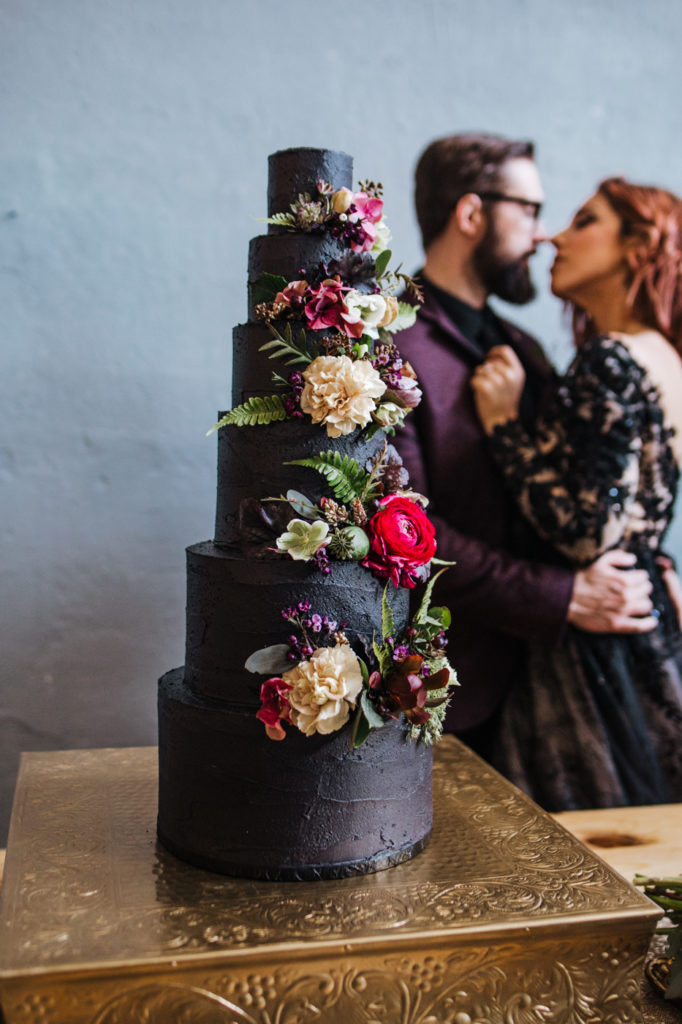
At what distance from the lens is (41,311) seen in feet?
6.32

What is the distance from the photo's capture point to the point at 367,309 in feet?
4.21

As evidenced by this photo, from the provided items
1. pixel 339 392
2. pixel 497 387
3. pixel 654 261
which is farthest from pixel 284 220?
pixel 654 261

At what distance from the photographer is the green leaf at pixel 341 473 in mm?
1246

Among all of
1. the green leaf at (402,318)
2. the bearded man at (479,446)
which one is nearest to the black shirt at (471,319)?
the bearded man at (479,446)

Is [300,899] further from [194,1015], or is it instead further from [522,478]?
[522,478]

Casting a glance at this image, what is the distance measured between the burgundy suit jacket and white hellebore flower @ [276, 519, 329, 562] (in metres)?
0.81

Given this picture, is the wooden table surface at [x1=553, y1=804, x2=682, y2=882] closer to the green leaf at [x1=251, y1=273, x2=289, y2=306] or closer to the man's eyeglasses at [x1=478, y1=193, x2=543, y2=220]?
the green leaf at [x1=251, y1=273, x2=289, y2=306]

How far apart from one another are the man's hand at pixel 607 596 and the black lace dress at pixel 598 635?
3 centimetres

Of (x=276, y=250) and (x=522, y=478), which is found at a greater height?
(x=276, y=250)

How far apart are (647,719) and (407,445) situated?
865 millimetres

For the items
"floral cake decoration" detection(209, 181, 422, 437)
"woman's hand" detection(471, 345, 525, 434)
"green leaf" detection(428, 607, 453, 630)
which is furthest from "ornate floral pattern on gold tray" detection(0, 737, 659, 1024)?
"woman's hand" detection(471, 345, 525, 434)

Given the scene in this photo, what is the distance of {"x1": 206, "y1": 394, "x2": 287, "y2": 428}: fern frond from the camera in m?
1.25

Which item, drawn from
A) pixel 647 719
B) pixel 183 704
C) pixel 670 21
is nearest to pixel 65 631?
pixel 183 704

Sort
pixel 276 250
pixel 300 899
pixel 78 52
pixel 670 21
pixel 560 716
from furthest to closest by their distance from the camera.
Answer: pixel 670 21
pixel 560 716
pixel 78 52
pixel 276 250
pixel 300 899
